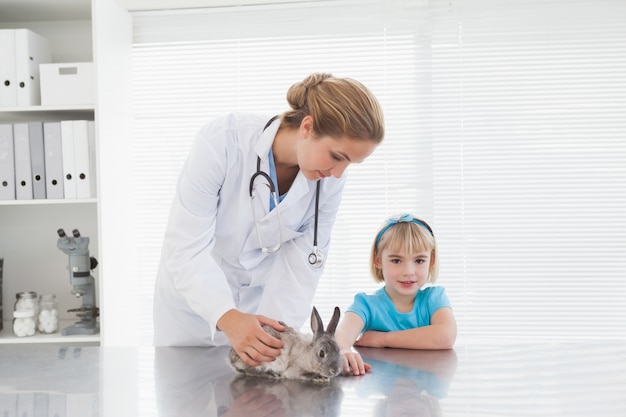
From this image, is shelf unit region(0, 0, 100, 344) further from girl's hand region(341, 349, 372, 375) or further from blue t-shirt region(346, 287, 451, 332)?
girl's hand region(341, 349, 372, 375)

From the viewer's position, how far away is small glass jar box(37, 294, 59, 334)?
282 cm

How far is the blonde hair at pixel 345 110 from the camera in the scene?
1.34 m

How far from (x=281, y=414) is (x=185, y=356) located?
53 centimetres

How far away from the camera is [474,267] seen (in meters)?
3.11

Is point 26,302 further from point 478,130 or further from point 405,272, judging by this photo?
point 478,130

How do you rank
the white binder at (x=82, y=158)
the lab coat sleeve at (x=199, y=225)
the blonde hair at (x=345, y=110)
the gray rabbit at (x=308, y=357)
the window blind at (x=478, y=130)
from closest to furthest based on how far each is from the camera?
the gray rabbit at (x=308, y=357) < the blonde hair at (x=345, y=110) < the lab coat sleeve at (x=199, y=225) < the white binder at (x=82, y=158) < the window blind at (x=478, y=130)

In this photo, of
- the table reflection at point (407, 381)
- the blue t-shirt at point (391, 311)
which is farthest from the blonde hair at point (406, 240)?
the table reflection at point (407, 381)

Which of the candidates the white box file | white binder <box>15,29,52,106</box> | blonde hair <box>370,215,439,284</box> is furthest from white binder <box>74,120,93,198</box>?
blonde hair <box>370,215,439,284</box>

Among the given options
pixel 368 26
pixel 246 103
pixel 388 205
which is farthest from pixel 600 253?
pixel 246 103

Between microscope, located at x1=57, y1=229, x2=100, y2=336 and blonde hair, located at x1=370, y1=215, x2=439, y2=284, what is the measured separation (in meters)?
1.44

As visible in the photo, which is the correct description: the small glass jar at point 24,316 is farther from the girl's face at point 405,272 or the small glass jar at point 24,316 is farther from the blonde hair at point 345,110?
the blonde hair at point 345,110

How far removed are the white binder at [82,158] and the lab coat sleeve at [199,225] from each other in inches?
52.2

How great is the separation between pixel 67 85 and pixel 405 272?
1.79 meters

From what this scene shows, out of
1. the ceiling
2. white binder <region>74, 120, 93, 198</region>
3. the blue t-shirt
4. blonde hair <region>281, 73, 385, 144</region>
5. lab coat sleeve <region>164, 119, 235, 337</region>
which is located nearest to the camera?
blonde hair <region>281, 73, 385, 144</region>
